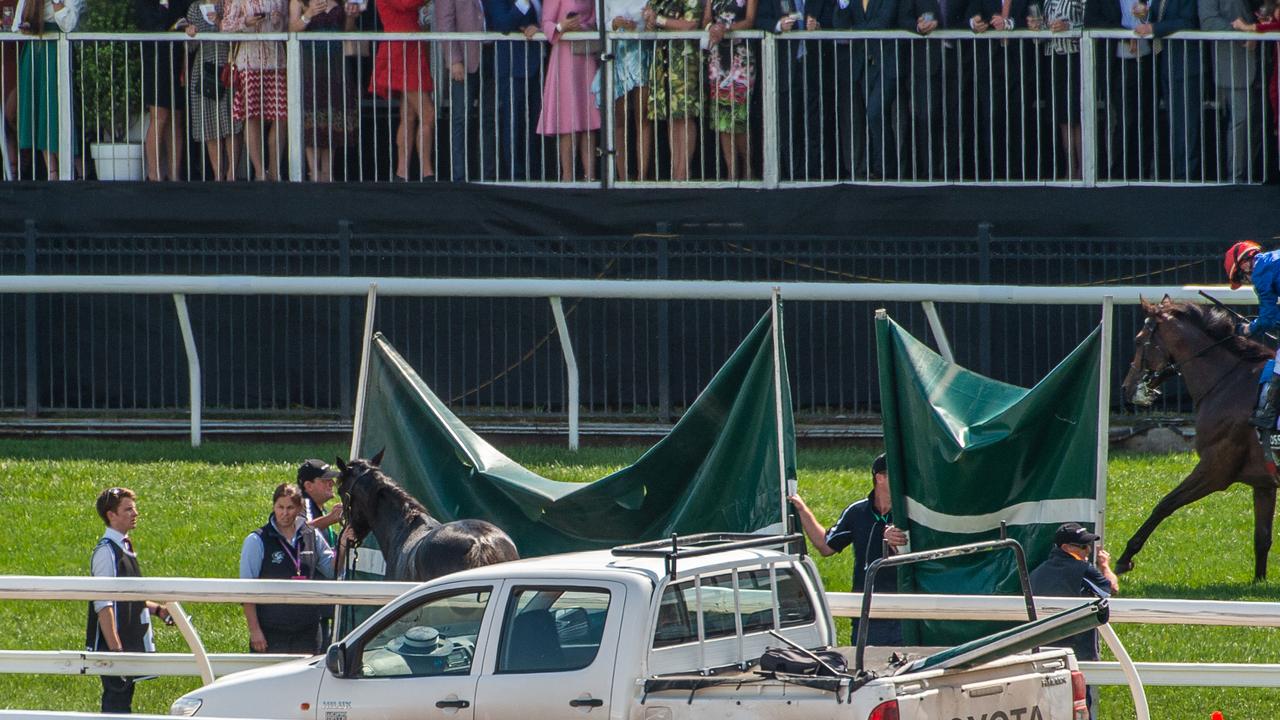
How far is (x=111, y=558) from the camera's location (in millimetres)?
9242

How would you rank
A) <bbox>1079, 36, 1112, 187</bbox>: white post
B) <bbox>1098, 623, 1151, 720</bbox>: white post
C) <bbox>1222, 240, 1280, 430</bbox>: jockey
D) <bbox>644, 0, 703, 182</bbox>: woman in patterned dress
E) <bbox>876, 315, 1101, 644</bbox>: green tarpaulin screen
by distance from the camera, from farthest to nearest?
<bbox>644, 0, 703, 182</bbox>: woman in patterned dress < <bbox>1079, 36, 1112, 187</bbox>: white post < <bbox>1222, 240, 1280, 430</bbox>: jockey < <bbox>876, 315, 1101, 644</bbox>: green tarpaulin screen < <bbox>1098, 623, 1151, 720</bbox>: white post

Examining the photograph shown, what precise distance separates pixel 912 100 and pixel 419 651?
10817mm

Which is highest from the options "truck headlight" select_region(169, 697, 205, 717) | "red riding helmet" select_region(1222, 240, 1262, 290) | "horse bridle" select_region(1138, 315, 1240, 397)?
"red riding helmet" select_region(1222, 240, 1262, 290)

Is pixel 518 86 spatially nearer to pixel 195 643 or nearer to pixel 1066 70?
pixel 1066 70

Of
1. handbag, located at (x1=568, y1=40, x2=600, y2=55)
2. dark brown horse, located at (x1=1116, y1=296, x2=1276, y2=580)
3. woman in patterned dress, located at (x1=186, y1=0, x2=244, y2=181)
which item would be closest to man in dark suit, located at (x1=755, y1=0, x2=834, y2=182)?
handbag, located at (x1=568, y1=40, x2=600, y2=55)

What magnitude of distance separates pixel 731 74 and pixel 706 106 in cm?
44

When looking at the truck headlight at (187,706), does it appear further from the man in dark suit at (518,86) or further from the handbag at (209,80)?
the handbag at (209,80)

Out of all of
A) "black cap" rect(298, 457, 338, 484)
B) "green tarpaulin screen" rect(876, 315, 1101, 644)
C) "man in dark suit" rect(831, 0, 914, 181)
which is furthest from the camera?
"man in dark suit" rect(831, 0, 914, 181)

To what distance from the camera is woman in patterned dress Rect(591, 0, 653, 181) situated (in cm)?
1703

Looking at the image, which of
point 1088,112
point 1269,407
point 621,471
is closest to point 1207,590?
point 1269,407

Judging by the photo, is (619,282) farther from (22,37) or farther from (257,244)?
(22,37)

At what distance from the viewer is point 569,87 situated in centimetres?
1711

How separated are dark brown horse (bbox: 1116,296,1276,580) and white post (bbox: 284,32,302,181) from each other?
27.4 ft

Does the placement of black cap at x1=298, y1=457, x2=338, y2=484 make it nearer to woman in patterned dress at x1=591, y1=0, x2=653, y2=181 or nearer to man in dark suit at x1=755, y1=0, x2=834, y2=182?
woman in patterned dress at x1=591, y1=0, x2=653, y2=181
